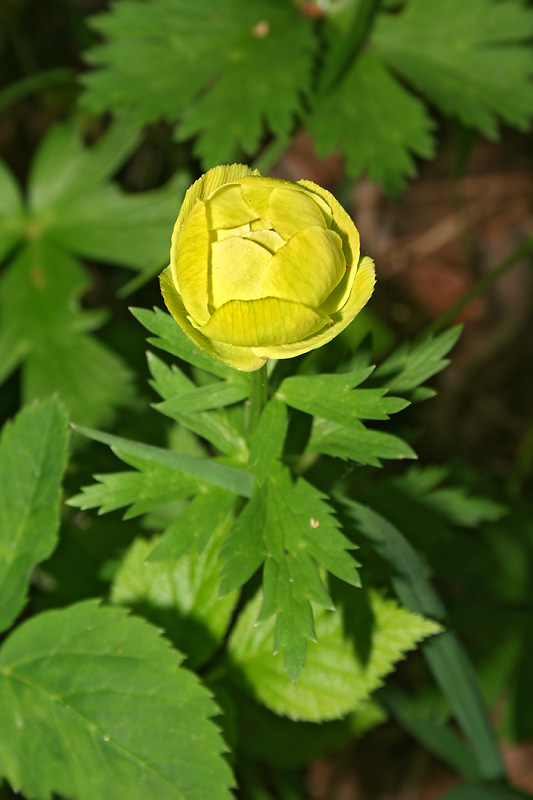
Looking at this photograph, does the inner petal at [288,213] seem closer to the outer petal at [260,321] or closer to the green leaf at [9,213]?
the outer petal at [260,321]

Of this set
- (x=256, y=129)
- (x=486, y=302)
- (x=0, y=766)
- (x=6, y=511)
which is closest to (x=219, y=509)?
(x=6, y=511)

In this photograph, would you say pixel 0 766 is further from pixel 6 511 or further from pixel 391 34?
pixel 391 34

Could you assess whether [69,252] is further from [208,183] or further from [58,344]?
[208,183]

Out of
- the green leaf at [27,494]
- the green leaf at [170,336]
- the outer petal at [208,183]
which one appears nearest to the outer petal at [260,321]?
the outer petal at [208,183]

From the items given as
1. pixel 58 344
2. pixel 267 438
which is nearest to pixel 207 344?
pixel 267 438

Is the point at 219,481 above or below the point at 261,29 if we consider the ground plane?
below

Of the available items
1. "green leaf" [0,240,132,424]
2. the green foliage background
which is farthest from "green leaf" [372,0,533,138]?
"green leaf" [0,240,132,424]
